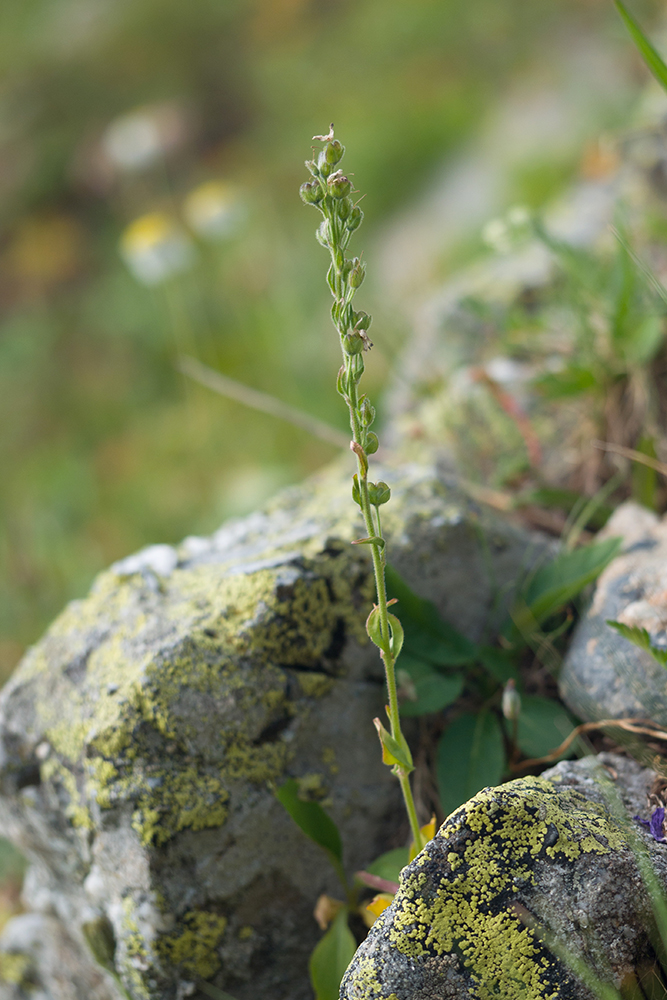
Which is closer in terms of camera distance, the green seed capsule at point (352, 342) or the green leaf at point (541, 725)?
the green seed capsule at point (352, 342)

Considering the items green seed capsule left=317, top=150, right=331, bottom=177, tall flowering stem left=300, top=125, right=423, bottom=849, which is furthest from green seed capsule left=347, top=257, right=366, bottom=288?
green seed capsule left=317, top=150, right=331, bottom=177

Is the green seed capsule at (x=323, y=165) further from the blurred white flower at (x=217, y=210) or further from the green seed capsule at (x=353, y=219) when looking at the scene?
the blurred white flower at (x=217, y=210)

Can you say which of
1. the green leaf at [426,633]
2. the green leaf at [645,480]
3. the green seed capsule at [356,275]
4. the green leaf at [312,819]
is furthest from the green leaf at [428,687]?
the green seed capsule at [356,275]

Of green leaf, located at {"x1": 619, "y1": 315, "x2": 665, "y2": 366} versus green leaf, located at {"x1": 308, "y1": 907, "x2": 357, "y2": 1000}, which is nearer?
green leaf, located at {"x1": 308, "y1": 907, "x2": 357, "y2": 1000}

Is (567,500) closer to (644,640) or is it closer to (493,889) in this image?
(644,640)

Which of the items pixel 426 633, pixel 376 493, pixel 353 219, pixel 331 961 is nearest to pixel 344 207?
pixel 353 219

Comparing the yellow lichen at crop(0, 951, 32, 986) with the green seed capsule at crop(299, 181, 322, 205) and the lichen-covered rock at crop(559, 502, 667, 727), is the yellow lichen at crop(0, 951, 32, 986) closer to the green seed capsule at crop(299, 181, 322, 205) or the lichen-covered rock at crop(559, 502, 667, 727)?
the lichen-covered rock at crop(559, 502, 667, 727)
